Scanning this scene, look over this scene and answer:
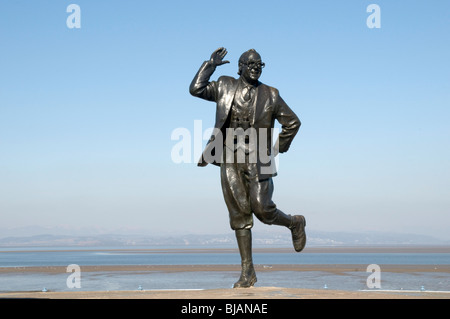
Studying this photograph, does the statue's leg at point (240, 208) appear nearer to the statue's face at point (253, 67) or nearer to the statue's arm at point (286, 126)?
the statue's arm at point (286, 126)

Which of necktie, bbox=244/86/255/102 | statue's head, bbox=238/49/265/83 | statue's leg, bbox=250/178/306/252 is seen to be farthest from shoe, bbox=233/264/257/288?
statue's head, bbox=238/49/265/83

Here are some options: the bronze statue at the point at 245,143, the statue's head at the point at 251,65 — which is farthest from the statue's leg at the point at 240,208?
the statue's head at the point at 251,65

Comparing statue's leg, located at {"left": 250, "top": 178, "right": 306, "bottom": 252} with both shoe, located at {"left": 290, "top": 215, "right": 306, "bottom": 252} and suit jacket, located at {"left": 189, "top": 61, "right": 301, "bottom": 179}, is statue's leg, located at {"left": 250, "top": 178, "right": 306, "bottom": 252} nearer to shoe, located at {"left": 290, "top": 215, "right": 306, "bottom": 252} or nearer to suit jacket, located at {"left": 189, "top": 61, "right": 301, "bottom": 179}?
suit jacket, located at {"left": 189, "top": 61, "right": 301, "bottom": 179}

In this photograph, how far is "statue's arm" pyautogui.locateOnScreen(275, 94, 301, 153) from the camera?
9.98m

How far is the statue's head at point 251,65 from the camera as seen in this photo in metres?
9.70

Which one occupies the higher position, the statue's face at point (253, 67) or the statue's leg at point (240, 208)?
the statue's face at point (253, 67)

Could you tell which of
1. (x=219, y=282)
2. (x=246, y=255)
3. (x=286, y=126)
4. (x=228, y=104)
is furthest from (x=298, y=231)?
(x=219, y=282)

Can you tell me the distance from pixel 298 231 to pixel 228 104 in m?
2.33
